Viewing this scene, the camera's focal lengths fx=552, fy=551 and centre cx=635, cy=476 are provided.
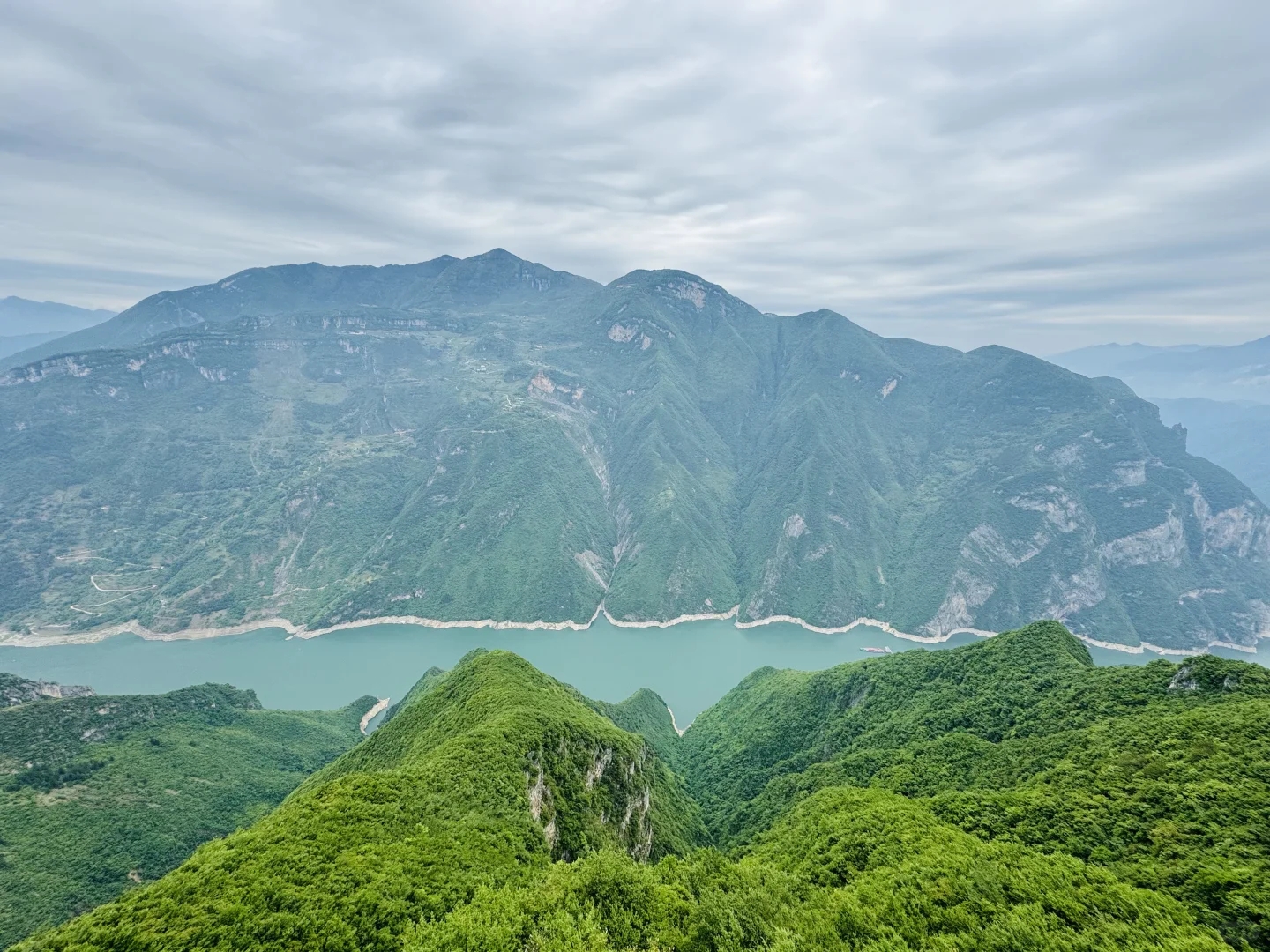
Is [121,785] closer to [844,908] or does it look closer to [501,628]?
[844,908]

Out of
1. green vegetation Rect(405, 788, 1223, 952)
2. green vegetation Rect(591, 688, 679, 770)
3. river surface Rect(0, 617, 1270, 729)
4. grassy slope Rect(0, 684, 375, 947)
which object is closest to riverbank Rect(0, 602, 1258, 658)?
river surface Rect(0, 617, 1270, 729)

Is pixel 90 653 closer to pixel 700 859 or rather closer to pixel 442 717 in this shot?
pixel 442 717

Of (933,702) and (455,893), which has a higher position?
(455,893)

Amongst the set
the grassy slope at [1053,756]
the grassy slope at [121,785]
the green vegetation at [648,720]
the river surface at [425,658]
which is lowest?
the river surface at [425,658]

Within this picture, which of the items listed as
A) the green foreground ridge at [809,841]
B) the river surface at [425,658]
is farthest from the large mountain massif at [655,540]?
the green foreground ridge at [809,841]

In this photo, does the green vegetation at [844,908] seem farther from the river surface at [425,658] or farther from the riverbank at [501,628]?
the riverbank at [501,628]

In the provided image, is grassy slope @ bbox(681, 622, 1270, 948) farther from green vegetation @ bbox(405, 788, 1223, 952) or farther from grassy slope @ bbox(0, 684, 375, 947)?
grassy slope @ bbox(0, 684, 375, 947)

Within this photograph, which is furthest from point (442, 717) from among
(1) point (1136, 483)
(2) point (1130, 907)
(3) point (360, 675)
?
(1) point (1136, 483)
